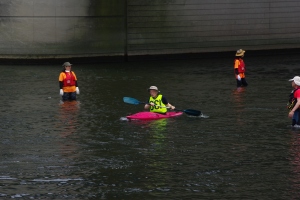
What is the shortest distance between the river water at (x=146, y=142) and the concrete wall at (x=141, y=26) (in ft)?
18.3

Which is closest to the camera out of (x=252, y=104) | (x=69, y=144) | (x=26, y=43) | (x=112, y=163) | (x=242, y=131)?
(x=112, y=163)

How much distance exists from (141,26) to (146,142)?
22.3 meters

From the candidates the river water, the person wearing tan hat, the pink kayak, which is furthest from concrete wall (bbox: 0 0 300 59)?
the pink kayak

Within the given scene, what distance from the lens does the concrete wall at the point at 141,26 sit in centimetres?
3922

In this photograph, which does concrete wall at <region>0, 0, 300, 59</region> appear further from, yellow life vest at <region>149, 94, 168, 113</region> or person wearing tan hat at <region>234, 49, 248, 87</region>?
yellow life vest at <region>149, 94, 168, 113</region>

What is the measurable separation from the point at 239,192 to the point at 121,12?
1060 inches

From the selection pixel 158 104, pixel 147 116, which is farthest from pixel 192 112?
pixel 147 116

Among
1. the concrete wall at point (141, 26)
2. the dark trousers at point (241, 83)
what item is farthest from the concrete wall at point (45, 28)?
the dark trousers at point (241, 83)

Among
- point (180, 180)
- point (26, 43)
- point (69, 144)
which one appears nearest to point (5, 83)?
point (26, 43)

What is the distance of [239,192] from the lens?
50.0ft

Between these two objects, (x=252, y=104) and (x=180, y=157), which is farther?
(x=252, y=104)

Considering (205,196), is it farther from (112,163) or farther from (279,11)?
(279,11)

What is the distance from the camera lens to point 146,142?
2009 centimetres

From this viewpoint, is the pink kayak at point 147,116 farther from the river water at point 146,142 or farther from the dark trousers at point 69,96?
the dark trousers at point 69,96
